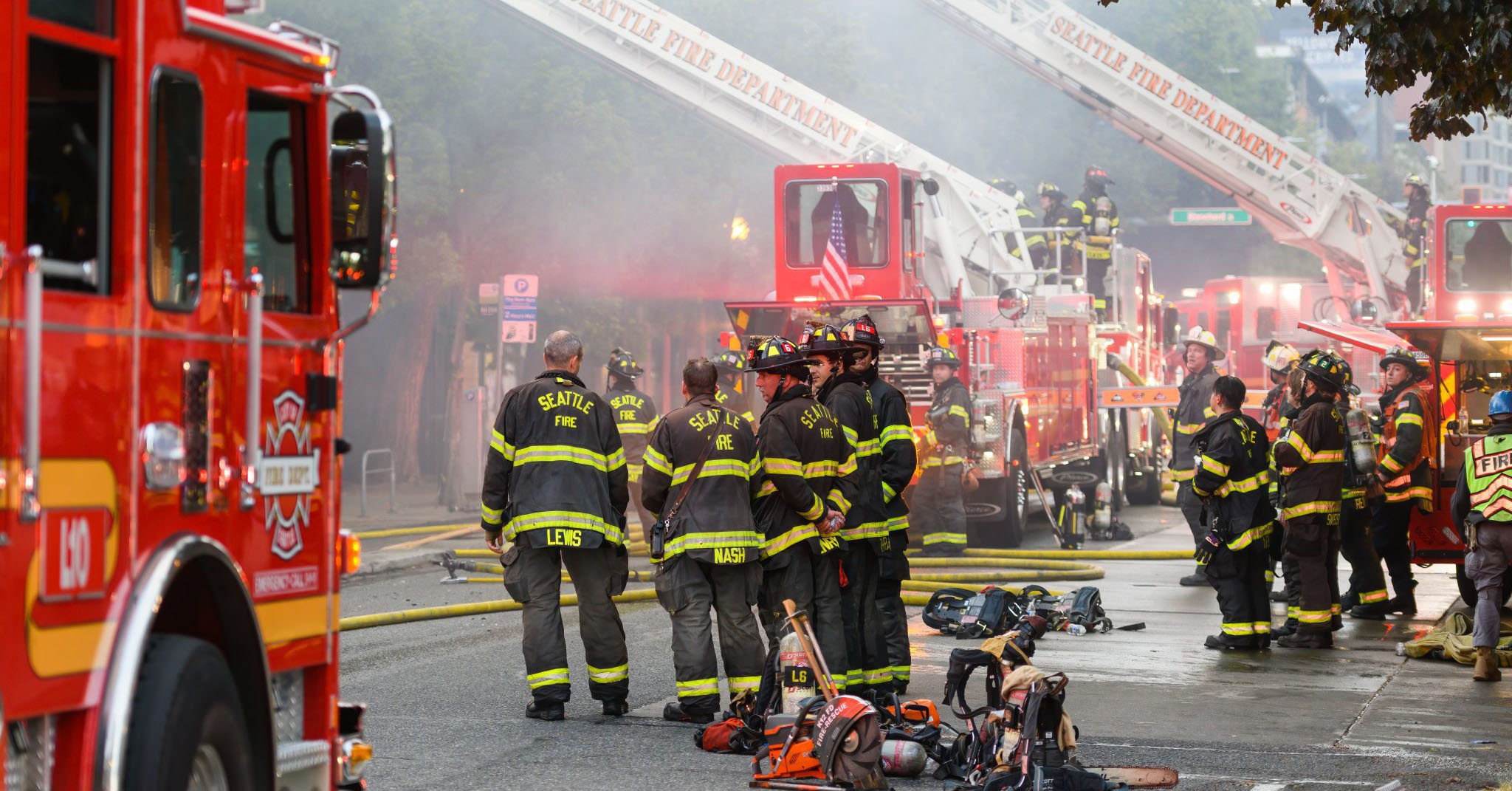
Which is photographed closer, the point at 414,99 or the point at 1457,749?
the point at 1457,749

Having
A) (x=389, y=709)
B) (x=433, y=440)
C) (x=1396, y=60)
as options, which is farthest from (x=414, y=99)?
(x=1396, y=60)

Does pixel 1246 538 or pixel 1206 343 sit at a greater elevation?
pixel 1206 343

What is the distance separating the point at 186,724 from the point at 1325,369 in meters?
8.26

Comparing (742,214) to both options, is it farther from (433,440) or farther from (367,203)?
(367,203)

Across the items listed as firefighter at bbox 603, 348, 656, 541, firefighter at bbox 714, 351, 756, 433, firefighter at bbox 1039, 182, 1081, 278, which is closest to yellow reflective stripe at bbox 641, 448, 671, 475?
firefighter at bbox 714, 351, 756, 433

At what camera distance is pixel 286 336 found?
15.5 ft

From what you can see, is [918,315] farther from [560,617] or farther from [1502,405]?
[560,617]

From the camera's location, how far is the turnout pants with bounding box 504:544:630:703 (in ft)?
27.0

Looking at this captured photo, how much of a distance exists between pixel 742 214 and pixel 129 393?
22.6 meters

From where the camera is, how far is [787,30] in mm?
27047

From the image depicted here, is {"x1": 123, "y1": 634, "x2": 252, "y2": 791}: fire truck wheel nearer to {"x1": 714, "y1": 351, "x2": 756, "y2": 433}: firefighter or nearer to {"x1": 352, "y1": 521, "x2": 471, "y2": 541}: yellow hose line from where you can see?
{"x1": 714, "y1": 351, "x2": 756, "y2": 433}: firefighter

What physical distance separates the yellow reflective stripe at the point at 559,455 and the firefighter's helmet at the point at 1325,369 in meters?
4.74

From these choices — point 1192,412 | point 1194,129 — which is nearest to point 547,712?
point 1192,412

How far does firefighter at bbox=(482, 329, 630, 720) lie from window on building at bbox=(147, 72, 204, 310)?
3.94 meters
